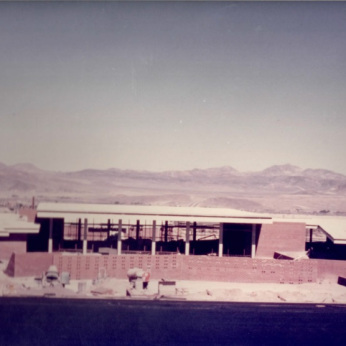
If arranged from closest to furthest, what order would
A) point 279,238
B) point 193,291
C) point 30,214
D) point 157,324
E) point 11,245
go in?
1. point 157,324
2. point 11,245
3. point 193,291
4. point 30,214
5. point 279,238

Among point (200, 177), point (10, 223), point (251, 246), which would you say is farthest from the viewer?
point (200, 177)

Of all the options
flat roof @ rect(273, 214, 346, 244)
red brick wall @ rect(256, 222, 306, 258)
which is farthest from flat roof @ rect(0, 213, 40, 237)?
flat roof @ rect(273, 214, 346, 244)

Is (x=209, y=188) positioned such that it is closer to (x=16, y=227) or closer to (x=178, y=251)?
(x=178, y=251)

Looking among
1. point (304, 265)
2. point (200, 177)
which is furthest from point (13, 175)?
point (200, 177)

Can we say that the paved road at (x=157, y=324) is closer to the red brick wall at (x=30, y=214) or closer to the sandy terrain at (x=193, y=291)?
the sandy terrain at (x=193, y=291)

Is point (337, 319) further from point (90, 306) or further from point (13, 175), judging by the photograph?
point (13, 175)

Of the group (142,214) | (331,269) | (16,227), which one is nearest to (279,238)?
(331,269)
